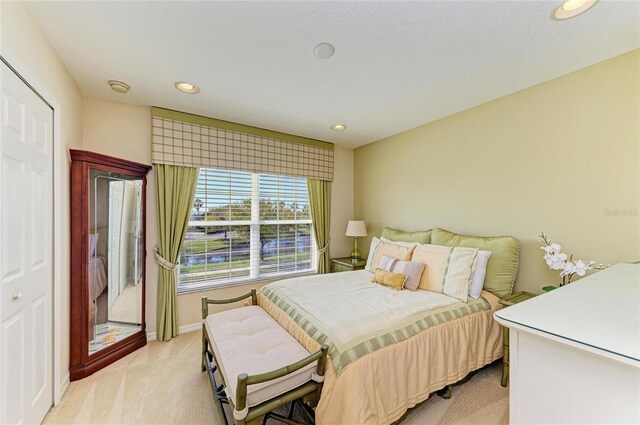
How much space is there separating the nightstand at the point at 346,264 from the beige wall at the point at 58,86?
116 inches

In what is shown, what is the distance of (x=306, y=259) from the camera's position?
4.04 m

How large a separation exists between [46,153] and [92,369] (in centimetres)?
179

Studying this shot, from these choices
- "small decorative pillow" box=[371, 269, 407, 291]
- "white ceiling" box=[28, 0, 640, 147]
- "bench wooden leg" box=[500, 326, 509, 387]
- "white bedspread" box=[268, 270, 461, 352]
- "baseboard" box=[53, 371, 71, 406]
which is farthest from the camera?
"small decorative pillow" box=[371, 269, 407, 291]

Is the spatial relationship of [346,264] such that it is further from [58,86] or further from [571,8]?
[58,86]

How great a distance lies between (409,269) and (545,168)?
4.83 ft

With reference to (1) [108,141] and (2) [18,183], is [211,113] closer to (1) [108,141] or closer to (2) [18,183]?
(1) [108,141]

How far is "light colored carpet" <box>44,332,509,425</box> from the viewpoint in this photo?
5.73 ft

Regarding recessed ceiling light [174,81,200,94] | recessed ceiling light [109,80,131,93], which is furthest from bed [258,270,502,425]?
recessed ceiling light [109,80,131,93]

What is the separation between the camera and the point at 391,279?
8.16ft

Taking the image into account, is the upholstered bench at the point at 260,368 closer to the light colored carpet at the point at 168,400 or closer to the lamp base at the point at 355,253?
the light colored carpet at the point at 168,400

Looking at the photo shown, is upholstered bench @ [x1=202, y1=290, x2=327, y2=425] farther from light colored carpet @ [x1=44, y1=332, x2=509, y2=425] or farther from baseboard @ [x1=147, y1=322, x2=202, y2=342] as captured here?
baseboard @ [x1=147, y1=322, x2=202, y2=342]

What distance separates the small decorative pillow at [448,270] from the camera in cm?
226

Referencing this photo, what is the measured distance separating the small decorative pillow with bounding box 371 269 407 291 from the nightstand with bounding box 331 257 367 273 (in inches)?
42.3

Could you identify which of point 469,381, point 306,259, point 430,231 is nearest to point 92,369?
point 306,259
